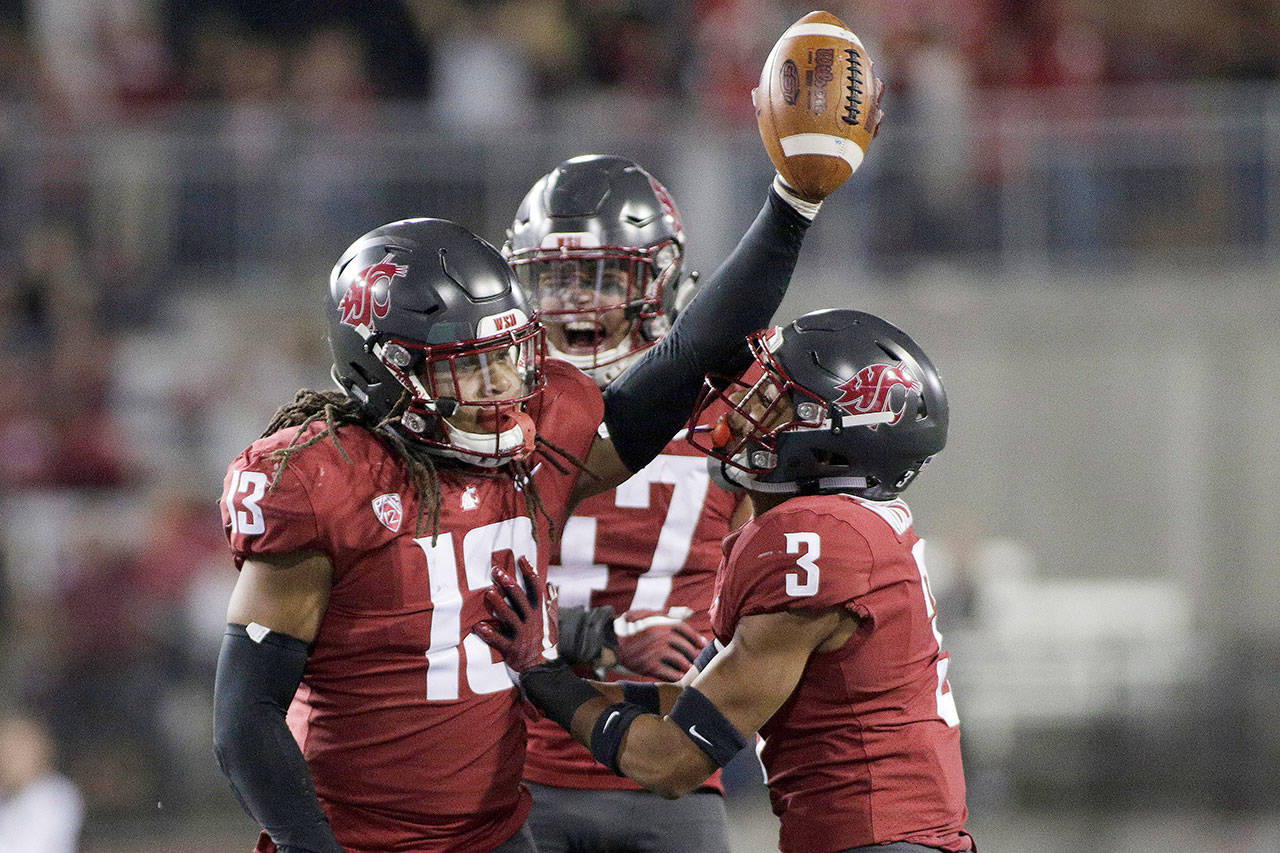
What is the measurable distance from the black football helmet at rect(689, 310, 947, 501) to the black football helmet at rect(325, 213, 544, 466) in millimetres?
440

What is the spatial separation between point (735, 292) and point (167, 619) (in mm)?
5287

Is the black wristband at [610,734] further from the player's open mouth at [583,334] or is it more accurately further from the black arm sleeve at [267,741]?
the player's open mouth at [583,334]

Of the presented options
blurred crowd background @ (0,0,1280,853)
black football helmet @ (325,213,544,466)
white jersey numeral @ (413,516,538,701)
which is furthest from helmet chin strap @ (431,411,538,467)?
blurred crowd background @ (0,0,1280,853)

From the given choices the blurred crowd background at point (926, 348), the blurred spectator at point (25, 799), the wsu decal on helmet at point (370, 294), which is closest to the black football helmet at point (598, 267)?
the wsu decal on helmet at point (370, 294)

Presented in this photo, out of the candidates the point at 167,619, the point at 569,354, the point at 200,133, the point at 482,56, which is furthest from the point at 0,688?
the point at 569,354

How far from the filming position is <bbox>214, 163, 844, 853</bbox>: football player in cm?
268

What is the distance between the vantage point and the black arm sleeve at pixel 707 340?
123 inches

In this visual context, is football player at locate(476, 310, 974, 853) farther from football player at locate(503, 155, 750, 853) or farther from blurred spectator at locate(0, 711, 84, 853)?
blurred spectator at locate(0, 711, 84, 853)

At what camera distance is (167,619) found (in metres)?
7.68

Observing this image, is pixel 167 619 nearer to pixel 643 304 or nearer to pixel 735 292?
pixel 643 304

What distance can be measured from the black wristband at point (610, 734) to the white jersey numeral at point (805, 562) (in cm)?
41

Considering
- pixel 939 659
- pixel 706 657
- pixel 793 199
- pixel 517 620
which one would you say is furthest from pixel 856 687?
pixel 793 199

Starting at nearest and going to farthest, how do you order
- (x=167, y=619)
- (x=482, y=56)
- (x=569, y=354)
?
(x=569, y=354)
(x=167, y=619)
(x=482, y=56)

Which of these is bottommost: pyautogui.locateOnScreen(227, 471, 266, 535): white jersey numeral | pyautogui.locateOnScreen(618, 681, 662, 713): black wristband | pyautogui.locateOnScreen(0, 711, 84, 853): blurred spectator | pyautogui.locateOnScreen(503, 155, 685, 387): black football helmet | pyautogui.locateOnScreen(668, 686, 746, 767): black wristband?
pyautogui.locateOnScreen(0, 711, 84, 853): blurred spectator
